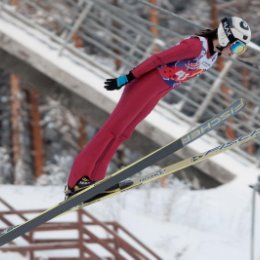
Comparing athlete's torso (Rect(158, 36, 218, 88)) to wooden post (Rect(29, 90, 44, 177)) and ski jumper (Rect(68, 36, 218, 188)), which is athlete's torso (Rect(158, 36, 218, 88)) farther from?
wooden post (Rect(29, 90, 44, 177))

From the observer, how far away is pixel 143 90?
5.52 m

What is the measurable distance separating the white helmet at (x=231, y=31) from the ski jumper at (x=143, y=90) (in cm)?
17

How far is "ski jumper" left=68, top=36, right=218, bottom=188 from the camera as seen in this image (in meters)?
5.38

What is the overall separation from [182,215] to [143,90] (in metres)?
3.35

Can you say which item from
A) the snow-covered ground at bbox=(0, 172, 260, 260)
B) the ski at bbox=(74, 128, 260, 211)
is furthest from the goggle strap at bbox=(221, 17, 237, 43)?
the snow-covered ground at bbox=(0, 172, 260, 260)

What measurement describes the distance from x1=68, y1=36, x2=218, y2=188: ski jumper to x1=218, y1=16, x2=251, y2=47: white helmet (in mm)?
175

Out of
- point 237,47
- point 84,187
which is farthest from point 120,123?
point 237,47

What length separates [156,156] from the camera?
5348 mm

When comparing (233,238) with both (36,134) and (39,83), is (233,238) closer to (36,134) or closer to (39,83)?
(39,83)

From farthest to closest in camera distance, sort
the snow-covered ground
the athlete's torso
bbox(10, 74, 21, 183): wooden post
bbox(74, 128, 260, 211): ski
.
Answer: bbox(10, 74, 21, 183): wooden post
the snow-covered ground
bbox(74, 128, 260, 211): ski
the athlete's torso

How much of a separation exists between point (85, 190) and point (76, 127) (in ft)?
58.4

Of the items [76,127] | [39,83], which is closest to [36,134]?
[76,127]

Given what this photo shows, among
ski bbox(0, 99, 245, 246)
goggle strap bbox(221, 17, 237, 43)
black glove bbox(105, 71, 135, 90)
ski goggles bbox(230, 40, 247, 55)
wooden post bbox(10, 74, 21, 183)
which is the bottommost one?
ski bbox(0, 99, 245, 246)

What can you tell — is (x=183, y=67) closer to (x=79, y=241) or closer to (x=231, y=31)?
(x=231, y=31)
